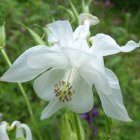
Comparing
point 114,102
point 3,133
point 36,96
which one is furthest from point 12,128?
point 36,96

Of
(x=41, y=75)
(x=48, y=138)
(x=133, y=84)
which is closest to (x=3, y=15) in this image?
(x=48, y=138)

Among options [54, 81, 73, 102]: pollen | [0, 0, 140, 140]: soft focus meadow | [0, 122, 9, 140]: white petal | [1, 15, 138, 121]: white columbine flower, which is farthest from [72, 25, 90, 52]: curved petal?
[0, 0, 140, 140]: soft focus meadow

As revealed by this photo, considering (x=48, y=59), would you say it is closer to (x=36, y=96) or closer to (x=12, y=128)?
(x=12, y=128)

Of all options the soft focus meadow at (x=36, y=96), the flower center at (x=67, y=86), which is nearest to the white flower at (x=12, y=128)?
the flower center at (x=67, y=86)

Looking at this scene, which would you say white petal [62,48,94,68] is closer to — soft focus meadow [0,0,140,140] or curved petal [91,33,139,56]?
curved petal [91,33,139,56]

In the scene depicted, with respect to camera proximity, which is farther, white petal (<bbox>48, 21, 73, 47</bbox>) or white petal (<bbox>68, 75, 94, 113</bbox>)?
white petal (<bbox>68, 75, 94, 113</bbox>)
